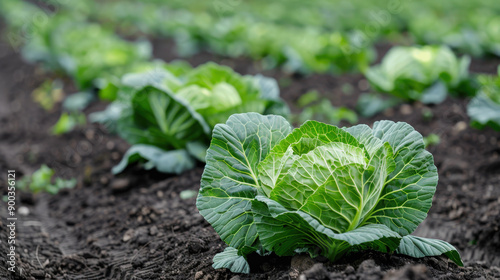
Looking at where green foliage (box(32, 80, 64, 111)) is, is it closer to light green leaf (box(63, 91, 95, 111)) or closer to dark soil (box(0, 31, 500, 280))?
light green leaf (box(63, 91, 95, 111))

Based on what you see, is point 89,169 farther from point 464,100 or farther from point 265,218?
point 464,100

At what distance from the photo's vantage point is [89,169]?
522 cm

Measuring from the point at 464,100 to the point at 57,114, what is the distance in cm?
625

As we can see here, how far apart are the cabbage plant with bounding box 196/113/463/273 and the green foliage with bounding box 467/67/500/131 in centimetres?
242

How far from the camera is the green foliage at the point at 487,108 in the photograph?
15.4 ft

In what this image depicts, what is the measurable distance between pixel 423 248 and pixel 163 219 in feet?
6.86

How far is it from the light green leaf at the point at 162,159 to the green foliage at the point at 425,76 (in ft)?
10.1

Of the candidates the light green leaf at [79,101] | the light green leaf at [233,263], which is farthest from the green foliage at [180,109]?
the light green leaf at [79,101]

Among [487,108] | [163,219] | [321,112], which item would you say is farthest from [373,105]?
[163,219]

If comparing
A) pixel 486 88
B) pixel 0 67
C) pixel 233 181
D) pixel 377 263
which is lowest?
pixel 0 67

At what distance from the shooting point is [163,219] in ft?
12.7

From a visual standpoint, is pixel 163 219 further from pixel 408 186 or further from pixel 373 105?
pixel 373 105

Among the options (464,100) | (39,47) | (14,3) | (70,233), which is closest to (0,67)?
(39,47)

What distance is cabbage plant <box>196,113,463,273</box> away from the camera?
96.3 inches
